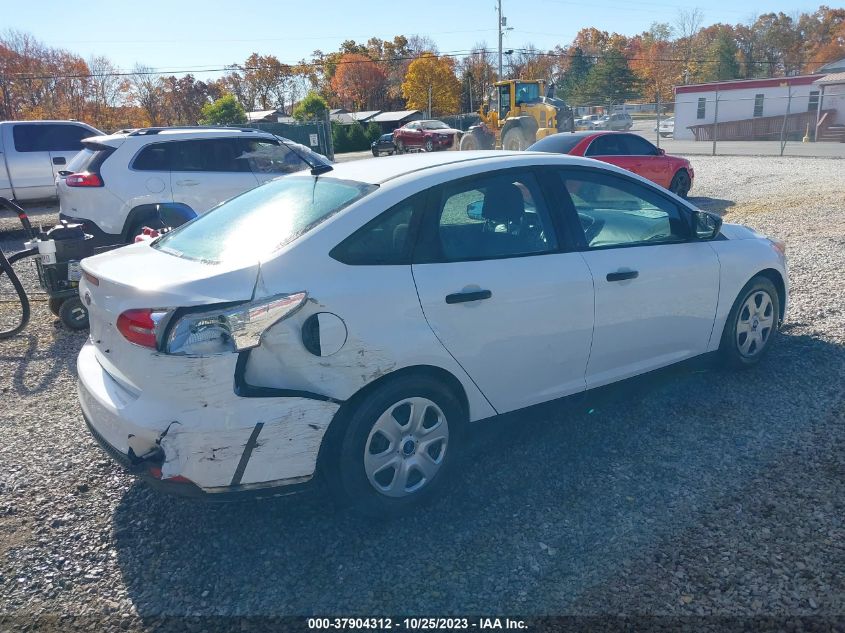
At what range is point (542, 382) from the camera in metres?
3.71

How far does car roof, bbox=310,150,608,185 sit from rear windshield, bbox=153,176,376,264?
0.12 meters

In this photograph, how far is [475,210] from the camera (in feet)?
12.2

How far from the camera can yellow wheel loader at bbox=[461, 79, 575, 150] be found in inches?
985

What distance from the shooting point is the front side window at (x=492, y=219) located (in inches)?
135

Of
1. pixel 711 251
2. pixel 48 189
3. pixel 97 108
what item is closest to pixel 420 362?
pixel 711 251

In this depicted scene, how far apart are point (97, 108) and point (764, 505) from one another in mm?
57369

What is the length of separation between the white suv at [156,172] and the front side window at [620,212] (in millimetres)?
4480

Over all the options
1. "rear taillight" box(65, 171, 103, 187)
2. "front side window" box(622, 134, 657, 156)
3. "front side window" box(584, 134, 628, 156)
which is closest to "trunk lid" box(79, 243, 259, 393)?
"rear taillight" box(65, 171, 103, 187)

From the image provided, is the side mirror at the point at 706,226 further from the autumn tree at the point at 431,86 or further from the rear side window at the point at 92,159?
the autumn tree at the point at 431,86

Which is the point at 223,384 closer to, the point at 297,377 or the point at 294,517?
the point at 297,377

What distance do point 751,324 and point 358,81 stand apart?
79.1 m

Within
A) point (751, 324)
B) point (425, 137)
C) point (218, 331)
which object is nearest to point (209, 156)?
point (218, 331)

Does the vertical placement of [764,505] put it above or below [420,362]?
below

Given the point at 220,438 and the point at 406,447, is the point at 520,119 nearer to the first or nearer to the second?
the point at 406,447
